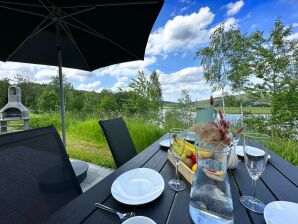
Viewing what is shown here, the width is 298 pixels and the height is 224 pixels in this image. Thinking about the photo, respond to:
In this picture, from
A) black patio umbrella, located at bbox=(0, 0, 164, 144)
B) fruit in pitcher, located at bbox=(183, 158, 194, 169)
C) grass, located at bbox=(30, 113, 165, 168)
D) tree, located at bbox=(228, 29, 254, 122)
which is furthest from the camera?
tree, located at bbox=(228, 29, 254, 122)

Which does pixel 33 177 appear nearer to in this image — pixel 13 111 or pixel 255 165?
pixel 255 165

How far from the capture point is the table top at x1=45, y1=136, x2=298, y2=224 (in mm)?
595

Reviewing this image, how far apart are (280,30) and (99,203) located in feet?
24.4

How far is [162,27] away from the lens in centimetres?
738

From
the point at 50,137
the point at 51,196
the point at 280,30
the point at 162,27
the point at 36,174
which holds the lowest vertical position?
the point at 51,196

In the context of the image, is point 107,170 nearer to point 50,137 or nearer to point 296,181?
point 50,137

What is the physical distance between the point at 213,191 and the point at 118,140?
998 mm

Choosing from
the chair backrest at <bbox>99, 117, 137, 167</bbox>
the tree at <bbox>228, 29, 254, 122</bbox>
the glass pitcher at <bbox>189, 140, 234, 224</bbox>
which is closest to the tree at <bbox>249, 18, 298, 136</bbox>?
the tree at <bbox>228, 29, 254, 122</bbox>

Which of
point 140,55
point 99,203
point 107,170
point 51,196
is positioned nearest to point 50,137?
point 51,196

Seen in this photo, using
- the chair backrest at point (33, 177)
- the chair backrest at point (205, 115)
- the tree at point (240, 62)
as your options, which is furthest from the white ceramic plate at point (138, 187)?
the tree at point (240, 62)

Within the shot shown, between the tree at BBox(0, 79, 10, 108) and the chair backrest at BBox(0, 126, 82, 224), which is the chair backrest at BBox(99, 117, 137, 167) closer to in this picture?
the chair backrest at BBox(0, 126, 82, 224)

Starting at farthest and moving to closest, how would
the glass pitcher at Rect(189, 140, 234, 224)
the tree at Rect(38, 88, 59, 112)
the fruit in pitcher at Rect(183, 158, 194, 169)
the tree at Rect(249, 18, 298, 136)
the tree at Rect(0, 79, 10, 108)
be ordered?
the tree at Rect(0, 79, 10, 108), the tree at Rect(38, 88, 59, 112), the tree at Rect(249, 18, 298, 136), the fruit in pitcher at Rect(183, 158, 194, 169), the glass pitcher at Rect(189, 140, 234, 224)

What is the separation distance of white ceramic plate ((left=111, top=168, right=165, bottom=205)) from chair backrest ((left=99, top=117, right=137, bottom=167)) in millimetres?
464

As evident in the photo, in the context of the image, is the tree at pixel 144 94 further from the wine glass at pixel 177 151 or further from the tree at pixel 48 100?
the tree at pixel 48 100
